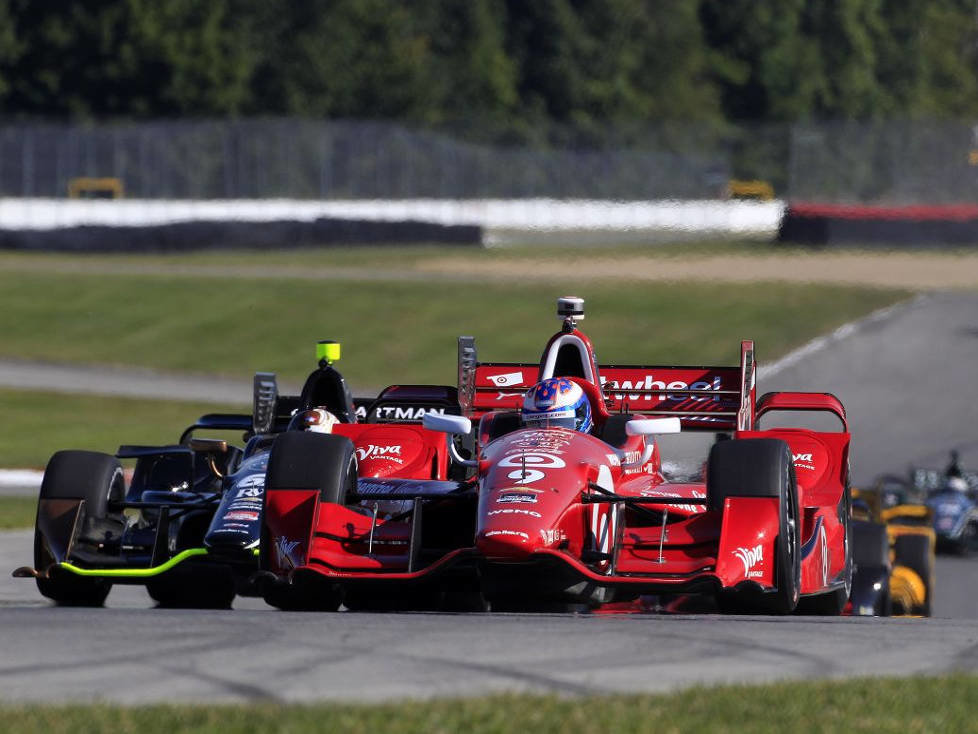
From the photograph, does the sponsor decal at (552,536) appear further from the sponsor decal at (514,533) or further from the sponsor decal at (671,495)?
the sponsor decal at (671,495)

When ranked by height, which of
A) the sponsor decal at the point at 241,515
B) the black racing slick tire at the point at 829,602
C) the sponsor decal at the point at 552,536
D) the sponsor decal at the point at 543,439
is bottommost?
the black racing slick tire at the point at 829,602

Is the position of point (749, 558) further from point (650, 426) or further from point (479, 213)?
point (479, 213)

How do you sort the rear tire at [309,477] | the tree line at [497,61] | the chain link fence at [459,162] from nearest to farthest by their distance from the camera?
the rear tire at [309,477]
the chain link fence at [459,162]
the tree line at [497,61]

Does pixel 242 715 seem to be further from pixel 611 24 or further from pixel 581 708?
pixel 611 24

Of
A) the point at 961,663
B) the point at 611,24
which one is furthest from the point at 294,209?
the point at 961,663

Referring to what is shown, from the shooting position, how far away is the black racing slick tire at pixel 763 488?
8375mm

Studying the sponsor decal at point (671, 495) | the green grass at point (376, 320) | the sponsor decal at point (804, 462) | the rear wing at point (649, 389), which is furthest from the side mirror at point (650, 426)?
the green grass at point (376, 320)

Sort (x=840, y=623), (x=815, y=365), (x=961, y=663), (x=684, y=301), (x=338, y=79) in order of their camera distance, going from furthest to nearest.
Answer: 1. (x=338, y=79)
2. (x=684, y=301)
3. (x=815, y=365)
4. (x=840, y=623)
5. (x=961, y=663)

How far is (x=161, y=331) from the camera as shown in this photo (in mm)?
30203

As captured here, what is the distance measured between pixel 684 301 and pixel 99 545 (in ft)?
77.5

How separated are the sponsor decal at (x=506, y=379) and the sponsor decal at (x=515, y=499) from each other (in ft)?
10.3

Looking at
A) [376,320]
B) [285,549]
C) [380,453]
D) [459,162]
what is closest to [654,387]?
[380,453]

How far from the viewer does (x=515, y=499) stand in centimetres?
818

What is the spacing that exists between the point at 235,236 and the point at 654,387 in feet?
105
